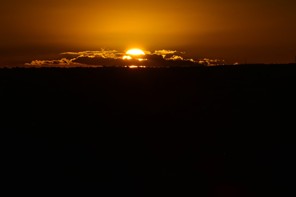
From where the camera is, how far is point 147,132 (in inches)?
641

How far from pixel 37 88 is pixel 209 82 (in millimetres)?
7500

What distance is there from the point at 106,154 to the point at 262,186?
4393mm

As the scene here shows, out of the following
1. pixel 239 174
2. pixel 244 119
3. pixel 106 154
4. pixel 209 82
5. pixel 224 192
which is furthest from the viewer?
pixel 209 82

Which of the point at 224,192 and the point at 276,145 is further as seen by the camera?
the point at 276,145

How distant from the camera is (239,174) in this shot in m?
12.8

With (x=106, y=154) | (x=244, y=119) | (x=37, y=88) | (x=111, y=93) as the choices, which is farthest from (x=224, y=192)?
(x=37, y=88)

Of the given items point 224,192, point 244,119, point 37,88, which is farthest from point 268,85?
point 224,192

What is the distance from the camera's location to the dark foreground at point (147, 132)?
12.4 meters

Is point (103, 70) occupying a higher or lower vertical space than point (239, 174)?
higher

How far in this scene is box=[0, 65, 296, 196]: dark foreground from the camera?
12383mm

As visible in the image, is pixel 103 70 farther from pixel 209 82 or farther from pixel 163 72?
pixel 209 82

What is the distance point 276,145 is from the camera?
586 inches

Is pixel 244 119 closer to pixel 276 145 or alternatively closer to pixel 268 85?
pixel 276 145

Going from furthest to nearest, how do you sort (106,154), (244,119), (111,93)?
(111,93), (244,119), (106,154)
